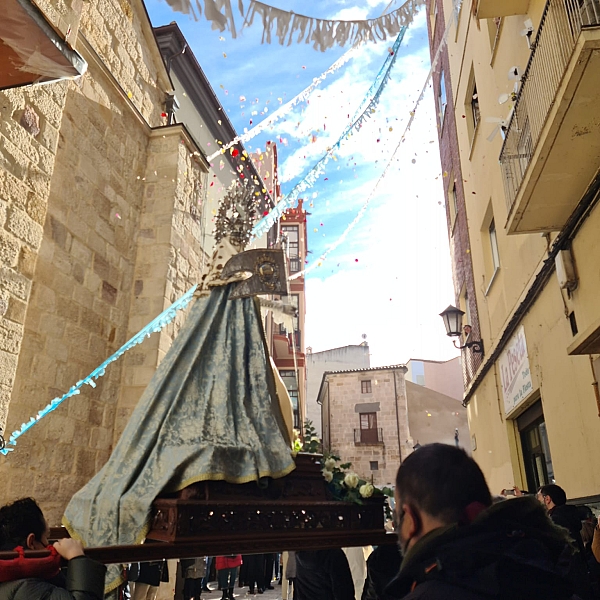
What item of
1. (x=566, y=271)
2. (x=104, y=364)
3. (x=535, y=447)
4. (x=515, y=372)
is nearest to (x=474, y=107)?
(x=515, y=372)

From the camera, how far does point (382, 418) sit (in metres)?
26.9

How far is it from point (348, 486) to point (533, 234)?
4.65 meters

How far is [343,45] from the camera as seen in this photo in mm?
3895

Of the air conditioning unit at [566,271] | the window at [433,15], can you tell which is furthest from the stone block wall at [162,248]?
the window at [433,15]

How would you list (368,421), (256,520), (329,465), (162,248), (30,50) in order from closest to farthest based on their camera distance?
(256,520) < (329,465) < (30,50) < (162,248) < (368,421)

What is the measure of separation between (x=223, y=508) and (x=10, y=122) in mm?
4089

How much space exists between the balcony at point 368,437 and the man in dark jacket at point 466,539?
26.0m

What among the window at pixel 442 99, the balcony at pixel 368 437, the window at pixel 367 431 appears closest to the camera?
the window at pixel 442 99

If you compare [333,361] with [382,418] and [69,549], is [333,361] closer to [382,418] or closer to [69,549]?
[382,418]

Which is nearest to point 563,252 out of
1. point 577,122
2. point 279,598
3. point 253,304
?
point 577,122

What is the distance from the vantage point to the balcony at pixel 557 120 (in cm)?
374

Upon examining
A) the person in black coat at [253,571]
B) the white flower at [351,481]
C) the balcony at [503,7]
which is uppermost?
the balcony at [503,7]

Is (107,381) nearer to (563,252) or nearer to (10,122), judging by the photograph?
(10,122)

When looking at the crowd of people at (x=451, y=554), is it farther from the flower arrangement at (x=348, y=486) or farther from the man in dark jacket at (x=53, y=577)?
the flower arrangement at (x=348, y=486)
